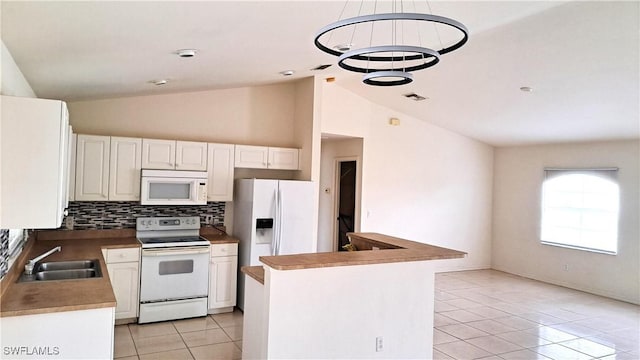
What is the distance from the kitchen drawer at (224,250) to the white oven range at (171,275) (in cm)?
13

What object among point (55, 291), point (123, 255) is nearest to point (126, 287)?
point (123, 255)

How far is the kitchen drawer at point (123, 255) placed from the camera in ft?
14.3

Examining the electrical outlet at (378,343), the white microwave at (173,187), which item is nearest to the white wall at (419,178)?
the white microwave at (173,187)

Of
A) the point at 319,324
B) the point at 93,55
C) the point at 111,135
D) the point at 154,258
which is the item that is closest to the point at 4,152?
the point at 93,55

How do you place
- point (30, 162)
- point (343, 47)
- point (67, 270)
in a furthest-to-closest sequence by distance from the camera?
point (343, 47) < point (67, 270) < point (30, 162)

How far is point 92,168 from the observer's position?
14.9 ft

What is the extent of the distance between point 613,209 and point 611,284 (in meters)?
1.13

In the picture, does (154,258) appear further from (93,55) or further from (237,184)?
(93,55)

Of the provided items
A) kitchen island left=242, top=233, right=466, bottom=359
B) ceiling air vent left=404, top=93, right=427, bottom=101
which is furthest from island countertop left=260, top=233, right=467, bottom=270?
ceiling air vent left=404, top=93, right=427, bottom=101

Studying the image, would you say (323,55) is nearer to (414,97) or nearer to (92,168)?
(414,97)

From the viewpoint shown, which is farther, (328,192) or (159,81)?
(328,192)

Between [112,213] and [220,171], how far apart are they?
4.32 ft

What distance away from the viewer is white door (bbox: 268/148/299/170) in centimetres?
559

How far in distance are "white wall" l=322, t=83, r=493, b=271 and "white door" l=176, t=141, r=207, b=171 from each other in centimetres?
186
